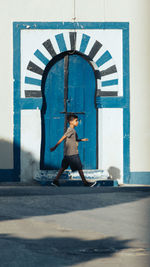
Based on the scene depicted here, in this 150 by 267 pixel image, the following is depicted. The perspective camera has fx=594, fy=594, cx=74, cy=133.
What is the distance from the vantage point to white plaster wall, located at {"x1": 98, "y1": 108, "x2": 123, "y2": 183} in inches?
476

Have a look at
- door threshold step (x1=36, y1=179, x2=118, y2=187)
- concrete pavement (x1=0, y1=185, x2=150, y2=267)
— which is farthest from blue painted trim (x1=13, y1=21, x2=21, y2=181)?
concrete pavement (x1=0, y1=185, x2=150, y2=267)

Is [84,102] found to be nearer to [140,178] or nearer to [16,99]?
[16,99]

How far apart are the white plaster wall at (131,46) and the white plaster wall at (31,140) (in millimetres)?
277

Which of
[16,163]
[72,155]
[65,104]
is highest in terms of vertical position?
[65,104]

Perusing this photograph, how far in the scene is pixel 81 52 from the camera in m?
12.1

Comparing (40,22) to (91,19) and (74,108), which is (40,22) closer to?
(91,19)

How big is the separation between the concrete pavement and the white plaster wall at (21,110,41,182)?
179cm

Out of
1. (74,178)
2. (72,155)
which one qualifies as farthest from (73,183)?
(72,155)

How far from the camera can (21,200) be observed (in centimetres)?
891

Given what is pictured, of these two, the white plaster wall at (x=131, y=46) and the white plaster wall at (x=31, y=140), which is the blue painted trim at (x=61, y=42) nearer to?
the white plaster wall at (x=131, y=46)

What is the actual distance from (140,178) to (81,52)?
9.31 ft

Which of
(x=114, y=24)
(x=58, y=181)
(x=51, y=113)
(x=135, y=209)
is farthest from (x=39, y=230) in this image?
(x=114, y=24)

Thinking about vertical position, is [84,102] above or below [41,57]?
below

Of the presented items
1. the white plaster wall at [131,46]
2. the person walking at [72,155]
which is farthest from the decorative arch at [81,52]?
the person walking at [72,155]
